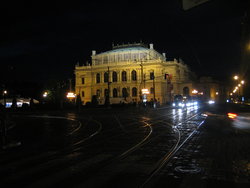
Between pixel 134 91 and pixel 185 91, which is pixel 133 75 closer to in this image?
pixel 134 91

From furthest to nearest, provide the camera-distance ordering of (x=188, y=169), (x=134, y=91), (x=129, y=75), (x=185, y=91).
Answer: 1. (x=185, y=91)
2. (x=129, y=75)
3. (x=134, y=91)
4. (x=188, y=169)

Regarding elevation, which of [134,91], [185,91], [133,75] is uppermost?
[133,75]

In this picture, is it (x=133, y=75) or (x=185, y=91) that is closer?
(x=133, y=75)

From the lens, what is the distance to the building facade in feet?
313

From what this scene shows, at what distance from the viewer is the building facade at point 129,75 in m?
95.5

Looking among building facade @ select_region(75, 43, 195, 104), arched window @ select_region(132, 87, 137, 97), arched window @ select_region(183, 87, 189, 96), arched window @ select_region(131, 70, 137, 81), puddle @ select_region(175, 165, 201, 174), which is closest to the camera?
puddle @ select_region(175, 165, 201, 174)

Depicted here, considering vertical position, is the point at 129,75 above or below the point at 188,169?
above

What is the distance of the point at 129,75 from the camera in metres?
99.5

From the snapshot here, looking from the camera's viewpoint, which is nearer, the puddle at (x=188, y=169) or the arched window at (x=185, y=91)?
the puddle at (x=188, y=169)

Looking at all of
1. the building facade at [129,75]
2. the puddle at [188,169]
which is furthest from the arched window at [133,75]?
the puddle at [188,169]

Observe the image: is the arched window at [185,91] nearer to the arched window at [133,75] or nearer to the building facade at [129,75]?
the building facade at [129,75]

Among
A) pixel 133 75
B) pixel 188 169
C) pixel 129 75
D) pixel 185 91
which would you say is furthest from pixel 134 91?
pixel 188 169

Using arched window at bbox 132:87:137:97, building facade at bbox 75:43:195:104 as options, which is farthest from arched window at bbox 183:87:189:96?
arched window at bbox 132:87:137:97

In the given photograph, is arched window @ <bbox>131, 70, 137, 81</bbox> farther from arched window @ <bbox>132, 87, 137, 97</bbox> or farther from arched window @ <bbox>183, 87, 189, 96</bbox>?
arched window @ <bbox>183, 87, 189, 96</bbox>
